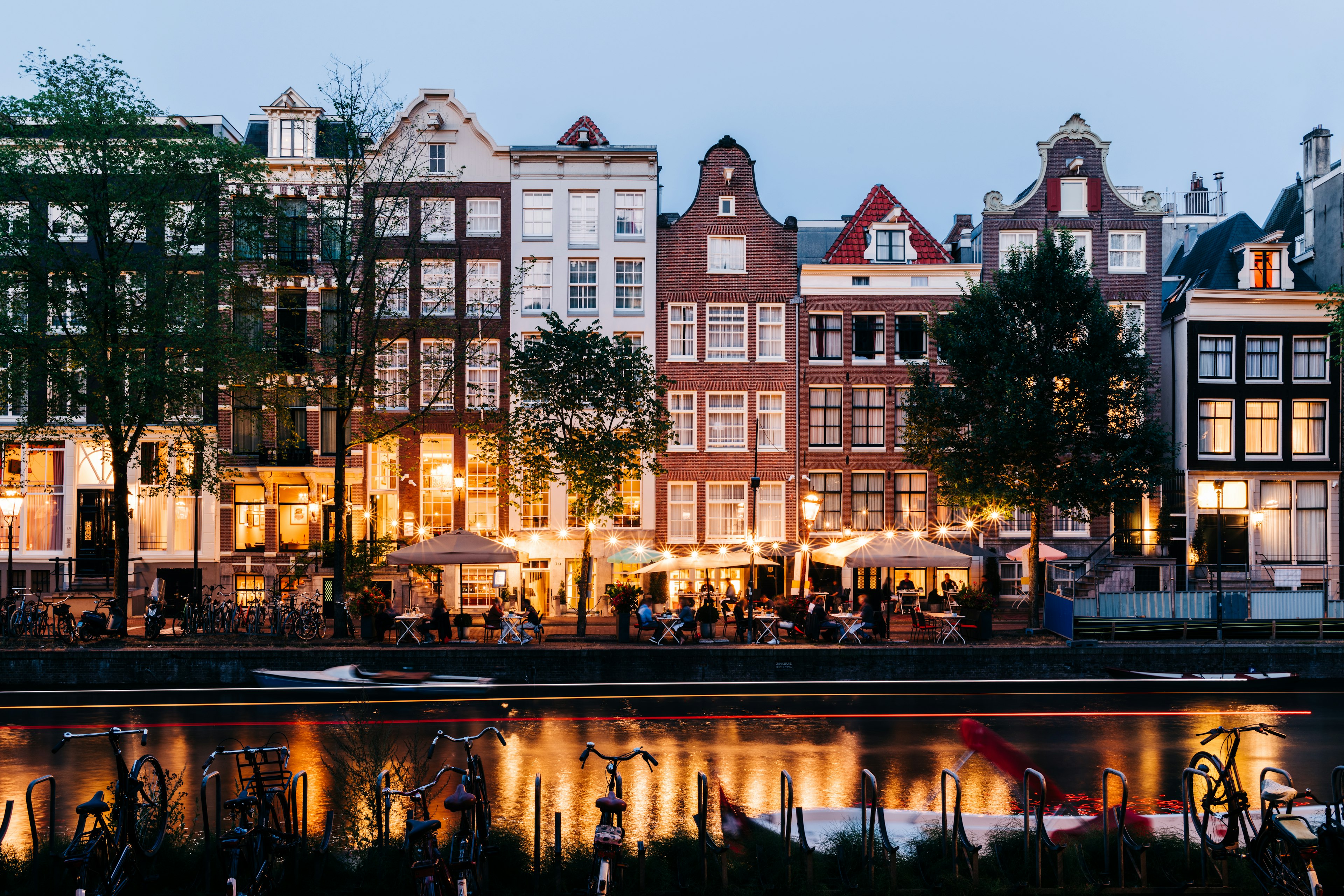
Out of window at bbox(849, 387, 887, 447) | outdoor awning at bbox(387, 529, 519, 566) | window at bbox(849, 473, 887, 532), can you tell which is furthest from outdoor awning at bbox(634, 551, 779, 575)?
window at bbox(849, 387, 887, 447)

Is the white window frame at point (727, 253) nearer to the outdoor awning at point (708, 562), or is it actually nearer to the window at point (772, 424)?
the window at point (772, 424)

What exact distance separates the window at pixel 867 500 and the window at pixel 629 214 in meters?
13.8

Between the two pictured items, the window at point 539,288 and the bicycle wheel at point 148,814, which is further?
the window at point 539,288

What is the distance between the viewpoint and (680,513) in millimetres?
39719

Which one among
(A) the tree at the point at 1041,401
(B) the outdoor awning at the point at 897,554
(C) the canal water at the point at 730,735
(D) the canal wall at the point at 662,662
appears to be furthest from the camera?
(A) the tree at the point at 1041,401

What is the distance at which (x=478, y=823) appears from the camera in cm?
1095

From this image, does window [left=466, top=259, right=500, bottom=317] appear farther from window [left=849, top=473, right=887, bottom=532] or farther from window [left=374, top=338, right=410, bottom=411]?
window [left=849, top=473, right=887, bottom=532]

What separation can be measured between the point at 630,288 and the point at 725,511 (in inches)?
398

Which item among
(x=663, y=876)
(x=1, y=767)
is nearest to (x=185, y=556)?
(x=1, y=767)

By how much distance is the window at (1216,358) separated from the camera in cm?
4009

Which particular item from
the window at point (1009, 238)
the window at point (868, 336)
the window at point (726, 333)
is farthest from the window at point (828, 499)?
the window at point (1009, 238)

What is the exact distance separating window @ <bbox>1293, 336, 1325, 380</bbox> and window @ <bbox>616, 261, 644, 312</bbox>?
27.6 meters

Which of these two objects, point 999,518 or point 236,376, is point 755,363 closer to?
point 999,518

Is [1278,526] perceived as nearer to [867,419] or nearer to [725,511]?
[867,419]
